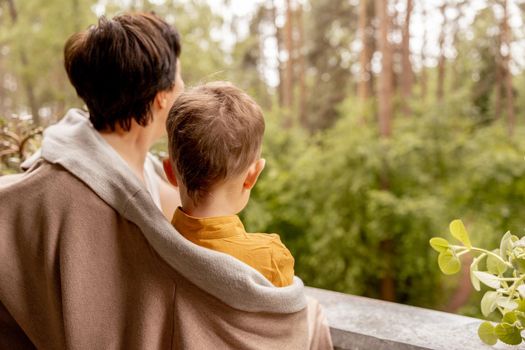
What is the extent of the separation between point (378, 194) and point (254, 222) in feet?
3.88

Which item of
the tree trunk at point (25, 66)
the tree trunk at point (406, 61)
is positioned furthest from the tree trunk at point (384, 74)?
the tree trunk at point (25, 66)

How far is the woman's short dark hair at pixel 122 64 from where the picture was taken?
116 centimetres

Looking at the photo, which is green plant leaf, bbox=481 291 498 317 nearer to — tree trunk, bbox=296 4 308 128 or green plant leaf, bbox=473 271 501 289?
green plant leaf, bbox=473 271 501 289

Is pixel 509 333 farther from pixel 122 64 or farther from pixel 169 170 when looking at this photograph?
pixel 122 64

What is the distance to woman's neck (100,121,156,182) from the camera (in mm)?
1282

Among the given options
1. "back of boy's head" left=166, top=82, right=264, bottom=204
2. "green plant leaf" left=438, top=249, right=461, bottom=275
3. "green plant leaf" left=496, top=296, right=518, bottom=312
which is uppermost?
"back of boy's head" left=166, top=82, right=264, bottom=204

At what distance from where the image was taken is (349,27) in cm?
1259

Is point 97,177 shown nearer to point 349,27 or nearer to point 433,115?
point 433,115

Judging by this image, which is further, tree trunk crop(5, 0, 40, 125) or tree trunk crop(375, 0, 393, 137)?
tree trunk crop(5, 0, 40, 125)

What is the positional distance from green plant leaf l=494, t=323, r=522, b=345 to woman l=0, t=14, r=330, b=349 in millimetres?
358

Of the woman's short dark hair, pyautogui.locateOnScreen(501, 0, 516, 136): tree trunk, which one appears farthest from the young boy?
pyautogui.locateOnScreen(501, 0, 516, 136): tree trunk

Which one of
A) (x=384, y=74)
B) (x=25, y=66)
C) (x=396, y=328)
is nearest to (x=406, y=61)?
(x=384, y=74)

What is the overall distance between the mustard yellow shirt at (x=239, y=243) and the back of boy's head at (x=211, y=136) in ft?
0.19

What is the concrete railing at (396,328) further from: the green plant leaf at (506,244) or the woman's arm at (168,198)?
the woman's arm at (168,198)
